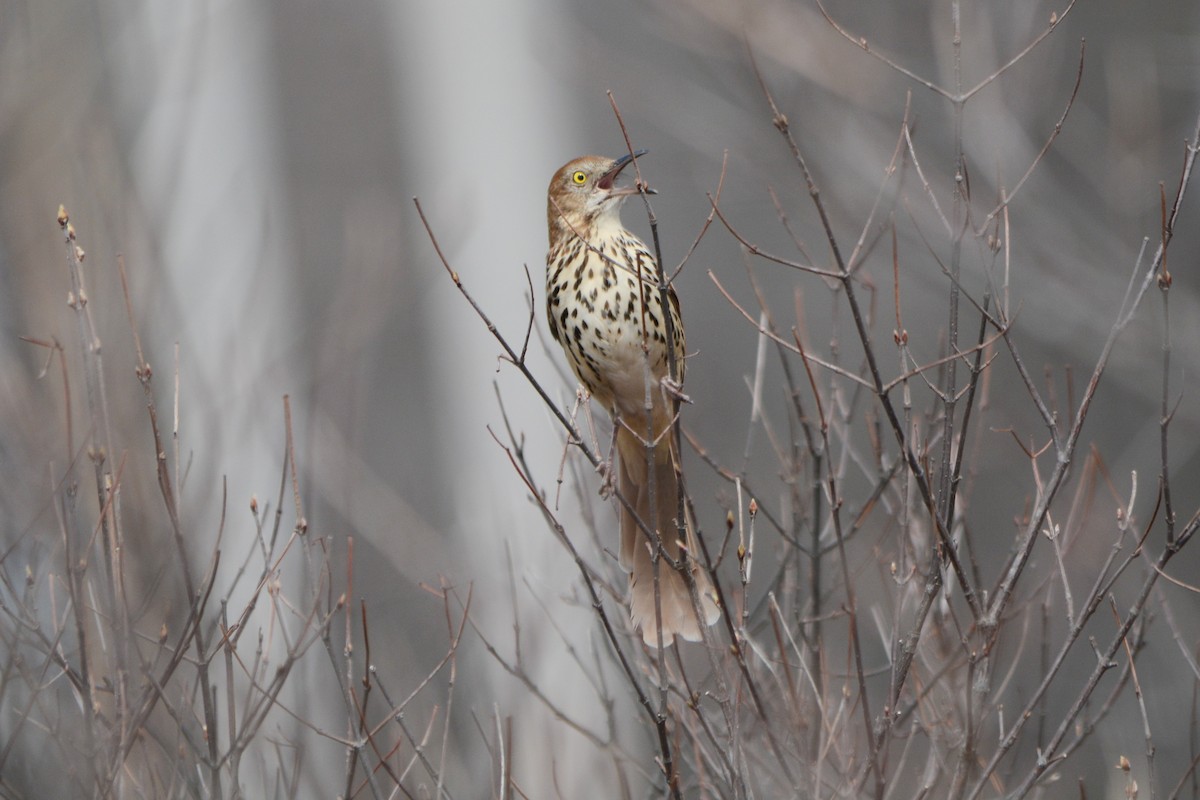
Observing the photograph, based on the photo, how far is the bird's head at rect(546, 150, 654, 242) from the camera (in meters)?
4.16

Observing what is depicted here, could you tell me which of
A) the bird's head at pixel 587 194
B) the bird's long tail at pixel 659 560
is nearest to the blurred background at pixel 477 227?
the bird's long tail at pixel 659 560

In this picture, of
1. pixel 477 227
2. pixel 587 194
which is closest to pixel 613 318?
pixel 587 194

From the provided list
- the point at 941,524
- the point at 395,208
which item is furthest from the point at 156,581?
the point at 395,208

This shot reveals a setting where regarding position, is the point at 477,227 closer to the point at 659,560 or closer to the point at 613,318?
the point at 613,318

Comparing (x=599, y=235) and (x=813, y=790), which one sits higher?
(x=599, y=235)

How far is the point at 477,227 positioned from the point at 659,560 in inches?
257

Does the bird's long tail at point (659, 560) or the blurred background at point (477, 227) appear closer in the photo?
the bird's long tail at point (659, 560)

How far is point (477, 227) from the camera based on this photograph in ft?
29.8

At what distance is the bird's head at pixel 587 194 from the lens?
4.16 meters

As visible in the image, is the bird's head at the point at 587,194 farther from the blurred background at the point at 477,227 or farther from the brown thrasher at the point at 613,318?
the blurred background at the point at 477,227

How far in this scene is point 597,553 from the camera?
13.2 feet

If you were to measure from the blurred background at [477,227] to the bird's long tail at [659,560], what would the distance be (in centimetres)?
34

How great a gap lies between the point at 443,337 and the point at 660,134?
198cm

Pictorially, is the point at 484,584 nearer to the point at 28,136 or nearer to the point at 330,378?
the point at 330,378
